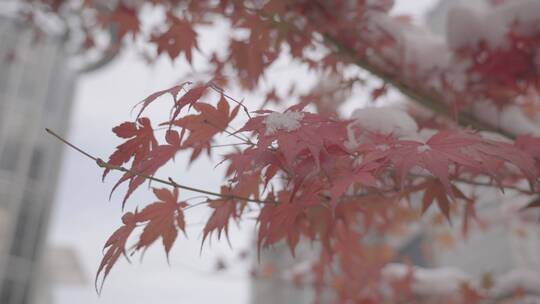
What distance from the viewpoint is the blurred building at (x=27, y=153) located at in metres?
6.75

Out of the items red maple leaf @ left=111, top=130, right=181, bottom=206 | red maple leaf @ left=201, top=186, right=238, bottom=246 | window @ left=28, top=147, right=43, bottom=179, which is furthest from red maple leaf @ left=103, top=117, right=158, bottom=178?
window @ left=28, top=147, right=43, bottom=179

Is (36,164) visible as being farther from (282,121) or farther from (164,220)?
(282,121)

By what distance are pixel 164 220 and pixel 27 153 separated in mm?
7274

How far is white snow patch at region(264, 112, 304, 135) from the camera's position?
2.15 feet

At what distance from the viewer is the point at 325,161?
670 millimetres

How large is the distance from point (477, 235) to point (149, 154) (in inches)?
164

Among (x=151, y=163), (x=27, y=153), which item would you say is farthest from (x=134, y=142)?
(x=27, y=153)

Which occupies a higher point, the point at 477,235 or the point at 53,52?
the point at 53,52

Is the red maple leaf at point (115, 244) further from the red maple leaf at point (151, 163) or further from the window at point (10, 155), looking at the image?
the window at point (10, 155)

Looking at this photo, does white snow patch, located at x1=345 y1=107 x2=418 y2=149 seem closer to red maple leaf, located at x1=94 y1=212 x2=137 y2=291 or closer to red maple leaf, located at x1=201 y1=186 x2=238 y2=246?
red maple leaf, located at x1=201 y1=186 x2=238 y2=246

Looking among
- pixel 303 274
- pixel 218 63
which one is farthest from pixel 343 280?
pixel 218 63

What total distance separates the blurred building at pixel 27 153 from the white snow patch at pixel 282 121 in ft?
21.6

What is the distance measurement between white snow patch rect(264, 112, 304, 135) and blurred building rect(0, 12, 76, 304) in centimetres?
657

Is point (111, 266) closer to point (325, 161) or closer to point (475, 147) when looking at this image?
point (325, 161)
